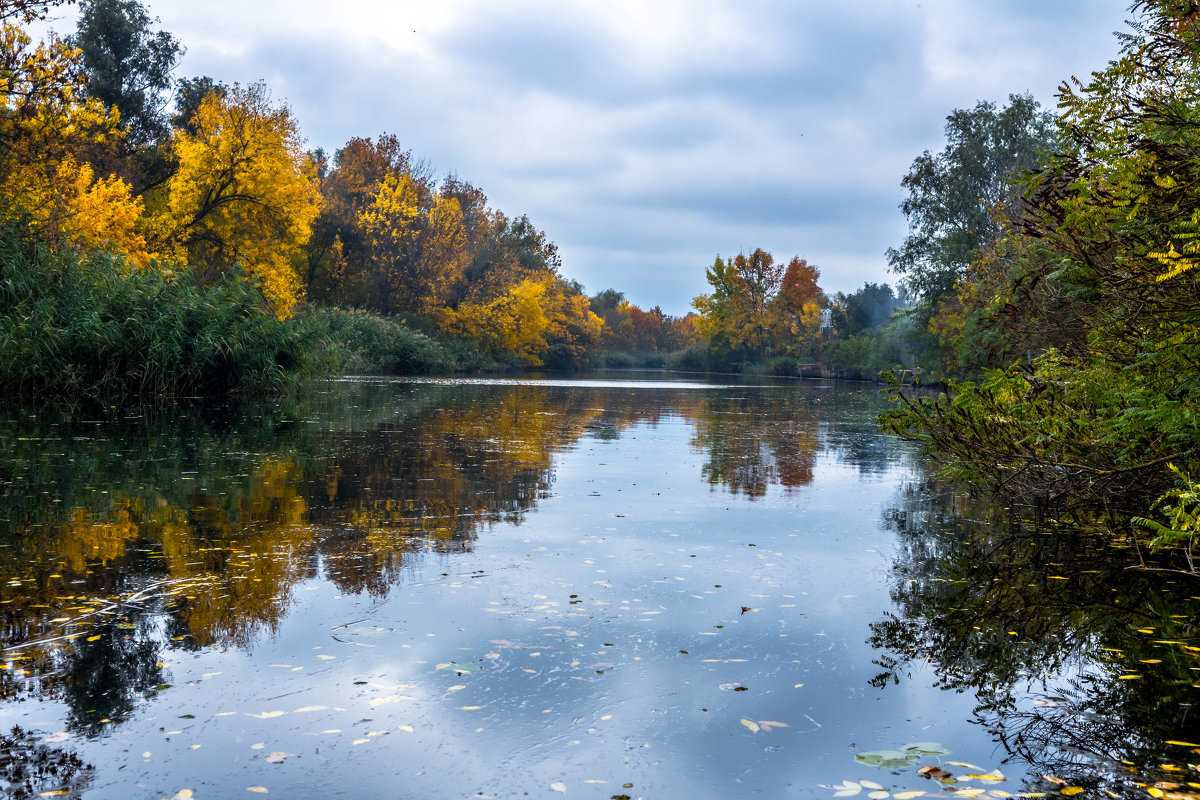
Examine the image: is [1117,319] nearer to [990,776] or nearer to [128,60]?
[990,776]

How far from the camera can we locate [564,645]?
4.60 meters

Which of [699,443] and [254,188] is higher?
[254,188]

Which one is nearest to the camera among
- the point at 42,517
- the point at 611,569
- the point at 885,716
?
the point at 885,716

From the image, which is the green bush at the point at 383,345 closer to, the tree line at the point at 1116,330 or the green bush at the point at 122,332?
the green bush at the point at 122,332

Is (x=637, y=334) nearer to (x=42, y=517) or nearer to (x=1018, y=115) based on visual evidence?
(x=1018, y=115)

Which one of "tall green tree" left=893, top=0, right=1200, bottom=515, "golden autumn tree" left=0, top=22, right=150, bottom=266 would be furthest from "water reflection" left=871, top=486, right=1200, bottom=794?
"golden autumn tree" left=0, top=22, right=150, bottom=266

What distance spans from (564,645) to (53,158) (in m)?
24.4

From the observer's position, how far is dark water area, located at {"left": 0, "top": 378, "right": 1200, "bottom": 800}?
327 centimetres

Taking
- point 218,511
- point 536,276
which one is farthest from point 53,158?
point 536,276

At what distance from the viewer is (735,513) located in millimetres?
8711

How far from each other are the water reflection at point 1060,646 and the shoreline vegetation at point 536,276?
522mm

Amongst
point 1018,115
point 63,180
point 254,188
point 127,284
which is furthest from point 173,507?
point 1018,115

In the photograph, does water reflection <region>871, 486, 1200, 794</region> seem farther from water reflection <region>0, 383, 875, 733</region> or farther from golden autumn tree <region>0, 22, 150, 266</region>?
golden autumn tree <region>0, 22, 150, 266</region>

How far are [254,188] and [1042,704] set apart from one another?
116ft
